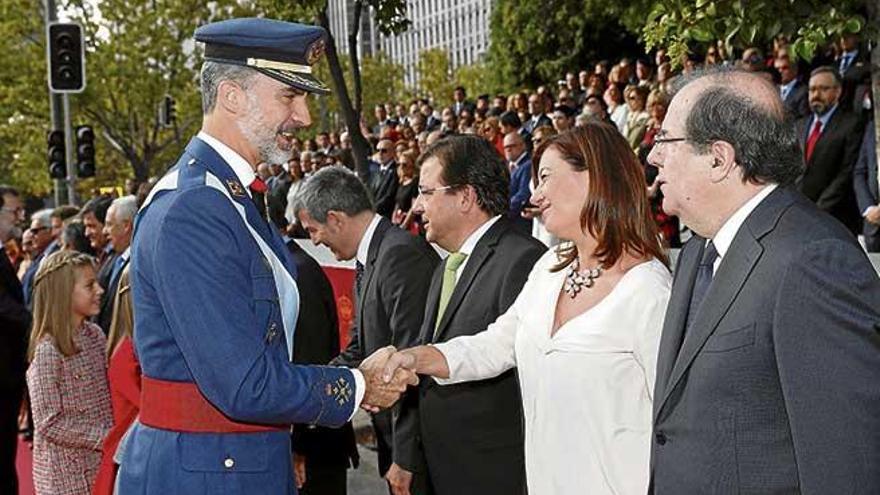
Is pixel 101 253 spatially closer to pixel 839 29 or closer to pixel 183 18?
pixel 839 29

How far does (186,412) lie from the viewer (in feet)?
12.2

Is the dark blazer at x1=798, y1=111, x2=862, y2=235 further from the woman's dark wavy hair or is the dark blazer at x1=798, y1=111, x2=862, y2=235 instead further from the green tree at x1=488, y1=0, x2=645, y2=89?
the green tree at x1=488, y1=0, x2=645, y2=89

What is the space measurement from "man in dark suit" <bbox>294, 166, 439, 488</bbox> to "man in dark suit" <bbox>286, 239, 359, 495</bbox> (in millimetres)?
174

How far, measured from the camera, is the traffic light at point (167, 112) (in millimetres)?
40347

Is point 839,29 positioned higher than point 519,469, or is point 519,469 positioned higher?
point 839,29

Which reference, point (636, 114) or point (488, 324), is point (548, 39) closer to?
point (636, 114)

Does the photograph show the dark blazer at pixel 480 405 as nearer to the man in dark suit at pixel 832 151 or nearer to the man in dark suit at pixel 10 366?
the man in dark suit at pixel 10 366

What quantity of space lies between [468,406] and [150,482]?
1596mm

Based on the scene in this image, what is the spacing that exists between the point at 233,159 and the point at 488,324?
1.46 metres

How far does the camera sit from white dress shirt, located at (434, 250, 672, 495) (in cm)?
392

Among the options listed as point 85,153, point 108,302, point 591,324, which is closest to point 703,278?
point 591,324

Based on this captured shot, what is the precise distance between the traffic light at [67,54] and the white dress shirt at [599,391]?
16443 mm

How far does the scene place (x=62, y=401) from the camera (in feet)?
20.0

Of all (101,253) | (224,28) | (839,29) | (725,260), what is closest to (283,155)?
(224,28)
